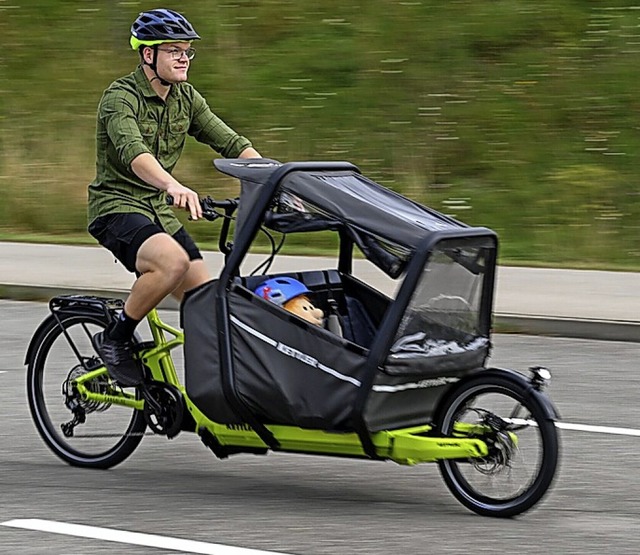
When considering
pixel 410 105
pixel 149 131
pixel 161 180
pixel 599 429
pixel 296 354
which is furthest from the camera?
pixel 410 105

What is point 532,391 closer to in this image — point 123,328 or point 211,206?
point 211,206

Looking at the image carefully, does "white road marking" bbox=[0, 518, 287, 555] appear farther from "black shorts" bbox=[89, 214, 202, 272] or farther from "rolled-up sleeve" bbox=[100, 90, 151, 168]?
"rolled-up sleeve" bbox=[100, 90, 151, 168]

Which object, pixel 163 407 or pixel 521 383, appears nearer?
pixel 521 383

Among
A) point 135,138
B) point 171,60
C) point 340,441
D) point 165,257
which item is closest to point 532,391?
point 340,441

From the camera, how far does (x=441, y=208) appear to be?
48.9 feet

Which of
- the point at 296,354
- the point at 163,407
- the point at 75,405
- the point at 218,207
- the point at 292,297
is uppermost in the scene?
the point at 218,207

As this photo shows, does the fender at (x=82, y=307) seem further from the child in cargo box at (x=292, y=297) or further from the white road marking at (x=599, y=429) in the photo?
the white road marking at (x=599, y=429)

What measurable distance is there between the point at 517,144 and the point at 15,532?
11.1 meters

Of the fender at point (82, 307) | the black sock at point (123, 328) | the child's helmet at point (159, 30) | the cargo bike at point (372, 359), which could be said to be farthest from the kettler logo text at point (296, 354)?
the child's helmet at point (159, 30)

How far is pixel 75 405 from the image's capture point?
21.8 feet

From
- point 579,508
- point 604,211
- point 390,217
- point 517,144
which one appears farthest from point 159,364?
point 517,144

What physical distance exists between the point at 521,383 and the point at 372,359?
1.87ft

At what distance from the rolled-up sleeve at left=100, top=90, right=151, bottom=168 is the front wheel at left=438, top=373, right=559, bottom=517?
Result: 1.62 meters

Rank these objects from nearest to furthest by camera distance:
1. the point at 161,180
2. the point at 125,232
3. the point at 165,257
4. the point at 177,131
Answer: the point at 161,180 → the point at 165,257 → the point at 125,232 → the point at 177,131
